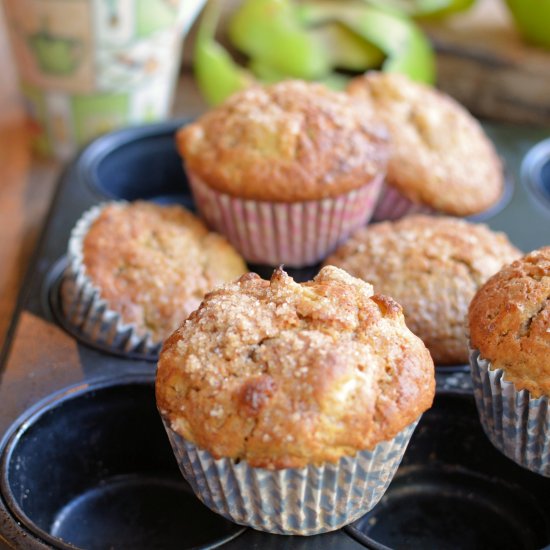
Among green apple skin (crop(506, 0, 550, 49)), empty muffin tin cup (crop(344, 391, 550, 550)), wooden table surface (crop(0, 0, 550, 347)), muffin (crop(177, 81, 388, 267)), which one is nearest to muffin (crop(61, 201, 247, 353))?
muffin (crop(177, 81, 388, 267))

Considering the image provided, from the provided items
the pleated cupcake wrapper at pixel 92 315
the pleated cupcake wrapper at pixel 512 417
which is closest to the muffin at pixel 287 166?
the pleated cupcake wrapper at pixel 92 315

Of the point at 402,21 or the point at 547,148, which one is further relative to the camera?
the point at 402,21

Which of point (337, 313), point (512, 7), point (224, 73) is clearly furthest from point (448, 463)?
point (512, 7)

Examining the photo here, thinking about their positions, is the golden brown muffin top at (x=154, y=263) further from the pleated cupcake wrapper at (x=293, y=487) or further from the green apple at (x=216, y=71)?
Result: the green apple at (x=216, y=71)

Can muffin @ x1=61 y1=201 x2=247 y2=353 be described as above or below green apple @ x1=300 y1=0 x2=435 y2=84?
below

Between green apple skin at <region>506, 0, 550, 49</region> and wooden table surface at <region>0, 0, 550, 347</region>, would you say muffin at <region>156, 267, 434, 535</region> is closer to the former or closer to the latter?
wooden table surface at <region>0, 0, 550, 347</region>

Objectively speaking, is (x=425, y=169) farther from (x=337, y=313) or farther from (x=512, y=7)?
(x=512, y=7)
